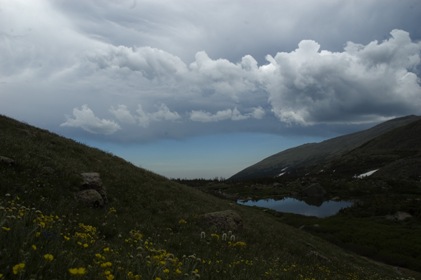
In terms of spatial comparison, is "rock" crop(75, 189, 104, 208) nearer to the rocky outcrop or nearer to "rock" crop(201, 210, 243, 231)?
the rocky outcrop

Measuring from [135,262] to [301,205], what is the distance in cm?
10938

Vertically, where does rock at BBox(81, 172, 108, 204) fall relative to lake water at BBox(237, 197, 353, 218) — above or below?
above

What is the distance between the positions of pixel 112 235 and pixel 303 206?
101584mm

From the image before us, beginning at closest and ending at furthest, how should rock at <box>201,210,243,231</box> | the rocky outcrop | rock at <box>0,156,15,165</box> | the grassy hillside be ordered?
1. the grassy hillside
2. the rocky outcrop
3. rock at <box>0,156,15,165</box>
4. rock at <box>201,210,243,231</box>

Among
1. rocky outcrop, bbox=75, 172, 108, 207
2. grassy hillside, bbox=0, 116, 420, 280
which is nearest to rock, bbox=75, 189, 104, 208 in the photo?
rocky outcrop, bbox=75, 172, 108, 207

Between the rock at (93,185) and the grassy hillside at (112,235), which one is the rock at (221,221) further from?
the rock at (93,185)

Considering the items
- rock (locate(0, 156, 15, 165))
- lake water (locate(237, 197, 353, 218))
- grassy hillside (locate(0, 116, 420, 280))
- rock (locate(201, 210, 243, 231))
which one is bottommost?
lake water (locate(237, 197, 353, 218))

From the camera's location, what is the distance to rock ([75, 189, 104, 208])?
16797 millimetres

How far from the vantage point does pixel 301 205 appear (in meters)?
109

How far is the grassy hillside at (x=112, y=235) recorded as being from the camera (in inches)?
163

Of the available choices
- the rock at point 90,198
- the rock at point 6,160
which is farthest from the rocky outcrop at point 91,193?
the rock at point 6,160

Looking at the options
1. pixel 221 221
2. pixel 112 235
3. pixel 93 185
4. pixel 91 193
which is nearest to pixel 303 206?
pixel 221 221

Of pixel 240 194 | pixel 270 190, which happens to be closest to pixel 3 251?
pixel 240 194

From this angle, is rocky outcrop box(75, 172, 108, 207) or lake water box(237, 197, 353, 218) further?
lake water box(237, 197, 353, 218)
